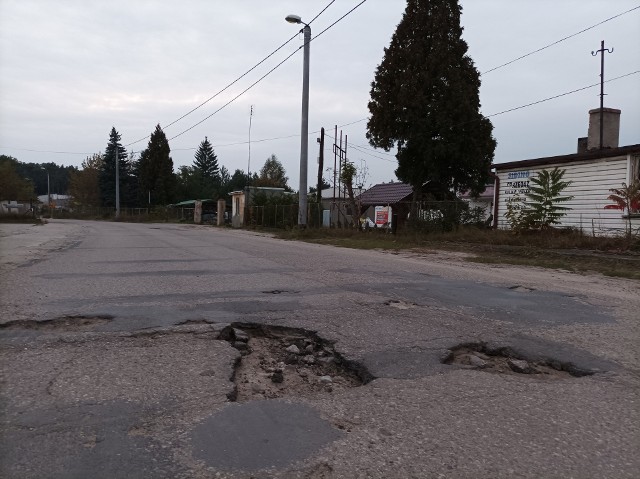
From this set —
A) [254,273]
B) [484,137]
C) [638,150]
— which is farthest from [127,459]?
[484,137]

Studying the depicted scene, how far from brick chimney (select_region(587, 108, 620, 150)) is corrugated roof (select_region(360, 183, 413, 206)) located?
17.8m

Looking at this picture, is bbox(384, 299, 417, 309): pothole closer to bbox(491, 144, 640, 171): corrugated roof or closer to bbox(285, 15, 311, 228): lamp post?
bbox(491, 144, 640, 171): corrugated roof

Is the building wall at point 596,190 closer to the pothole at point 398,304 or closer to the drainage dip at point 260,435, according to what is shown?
the pothole at point 398,304

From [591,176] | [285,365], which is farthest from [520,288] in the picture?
[591,176]

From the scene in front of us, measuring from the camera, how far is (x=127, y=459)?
8.40 ft

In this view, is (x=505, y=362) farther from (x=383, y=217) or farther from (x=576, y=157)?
(x=383, y=217)

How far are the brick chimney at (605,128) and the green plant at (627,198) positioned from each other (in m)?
4.88

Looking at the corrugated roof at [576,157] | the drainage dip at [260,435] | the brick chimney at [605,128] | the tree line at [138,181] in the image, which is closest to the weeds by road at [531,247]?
the corrugated roof at [576,157]

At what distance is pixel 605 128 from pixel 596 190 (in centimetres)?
454

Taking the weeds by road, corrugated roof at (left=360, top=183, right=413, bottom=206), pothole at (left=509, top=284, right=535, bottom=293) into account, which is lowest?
pothole at (left=509, top=284, right=535, bottom=293)

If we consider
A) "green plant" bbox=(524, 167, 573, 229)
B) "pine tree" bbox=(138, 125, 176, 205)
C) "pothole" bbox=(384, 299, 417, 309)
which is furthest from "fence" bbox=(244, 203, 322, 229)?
"pine tree" bbox=(138, 125, 176, 205)

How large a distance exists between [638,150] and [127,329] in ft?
54.3

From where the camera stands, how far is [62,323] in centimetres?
520

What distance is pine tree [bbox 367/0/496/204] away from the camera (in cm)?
2355
